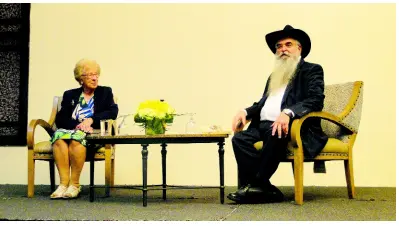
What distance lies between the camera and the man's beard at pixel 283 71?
3.97 m

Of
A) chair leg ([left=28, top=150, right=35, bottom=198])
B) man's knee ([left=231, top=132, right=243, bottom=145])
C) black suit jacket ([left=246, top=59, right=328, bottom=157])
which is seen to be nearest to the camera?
black suit jacket ([left=246, top=59, right=328, bottom=157])

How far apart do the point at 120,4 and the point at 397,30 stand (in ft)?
8.69

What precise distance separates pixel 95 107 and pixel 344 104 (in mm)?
1859

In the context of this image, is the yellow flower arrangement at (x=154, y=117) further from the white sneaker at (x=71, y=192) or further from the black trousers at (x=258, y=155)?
the white sneaker at (x=71, y=192)

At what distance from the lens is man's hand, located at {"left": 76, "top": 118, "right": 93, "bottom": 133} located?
4.12 meters

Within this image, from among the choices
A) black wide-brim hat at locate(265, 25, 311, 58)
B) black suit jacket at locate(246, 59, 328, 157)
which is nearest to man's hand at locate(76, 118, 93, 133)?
black suit jacket at locate(246, 59, 328, 157)

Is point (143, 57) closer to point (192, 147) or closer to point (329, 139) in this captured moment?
point (192, 147)

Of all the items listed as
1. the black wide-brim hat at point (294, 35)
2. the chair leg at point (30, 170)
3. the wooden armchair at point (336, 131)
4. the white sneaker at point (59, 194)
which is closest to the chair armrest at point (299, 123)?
the wooden armchair at point (336, 131)

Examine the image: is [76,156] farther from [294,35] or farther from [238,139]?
[294,35]

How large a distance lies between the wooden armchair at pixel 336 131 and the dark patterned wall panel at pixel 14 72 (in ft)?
9.71

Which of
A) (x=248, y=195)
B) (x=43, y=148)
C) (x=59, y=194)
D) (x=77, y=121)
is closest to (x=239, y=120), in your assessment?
(x=248, y=195)

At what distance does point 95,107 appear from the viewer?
4297 mm

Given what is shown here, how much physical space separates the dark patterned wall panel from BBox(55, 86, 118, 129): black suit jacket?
60.4 inches

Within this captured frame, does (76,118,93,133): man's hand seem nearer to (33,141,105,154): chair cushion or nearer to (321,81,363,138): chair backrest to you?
(33,141,105,154): chair cushion
